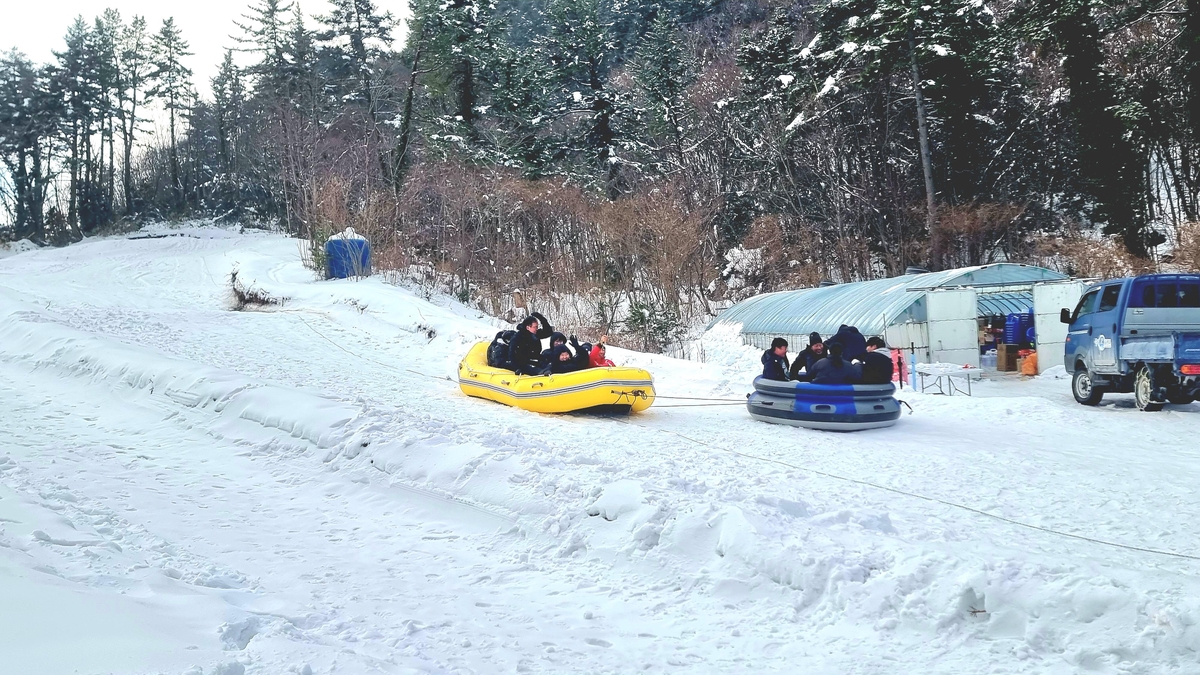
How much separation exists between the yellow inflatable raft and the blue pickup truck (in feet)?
24.4

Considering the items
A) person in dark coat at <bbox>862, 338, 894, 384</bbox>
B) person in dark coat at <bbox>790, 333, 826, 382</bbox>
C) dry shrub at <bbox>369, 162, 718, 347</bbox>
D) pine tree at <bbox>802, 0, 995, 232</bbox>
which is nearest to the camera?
person in dark coat at <bbox>862, 338, 894, 384</bbox>

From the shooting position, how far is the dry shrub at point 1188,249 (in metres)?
20.7

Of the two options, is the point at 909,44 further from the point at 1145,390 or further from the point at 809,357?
the point at 809,357

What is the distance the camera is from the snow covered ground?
13.7ft

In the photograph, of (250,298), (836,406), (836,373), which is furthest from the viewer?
(250,298)

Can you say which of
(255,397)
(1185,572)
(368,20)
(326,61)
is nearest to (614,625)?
(1185,572)

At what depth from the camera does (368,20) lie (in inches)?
1859

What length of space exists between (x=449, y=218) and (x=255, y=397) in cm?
2005

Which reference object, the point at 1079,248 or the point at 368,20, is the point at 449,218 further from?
the point at 368,20

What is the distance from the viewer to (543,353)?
11984mm

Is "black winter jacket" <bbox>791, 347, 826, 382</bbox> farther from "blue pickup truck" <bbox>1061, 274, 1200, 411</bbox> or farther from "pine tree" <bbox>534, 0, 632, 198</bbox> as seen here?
"pine tree" <bbox>534, 0, 632, 198</bbox>

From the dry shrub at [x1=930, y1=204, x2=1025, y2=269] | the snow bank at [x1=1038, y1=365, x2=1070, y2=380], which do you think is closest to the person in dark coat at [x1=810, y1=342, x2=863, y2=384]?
the snow bank at [x1=1038, y1=365, x2=1070, y2=380]

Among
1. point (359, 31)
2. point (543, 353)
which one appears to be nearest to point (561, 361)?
point (543, 353)

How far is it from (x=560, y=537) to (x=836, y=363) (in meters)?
6.09
